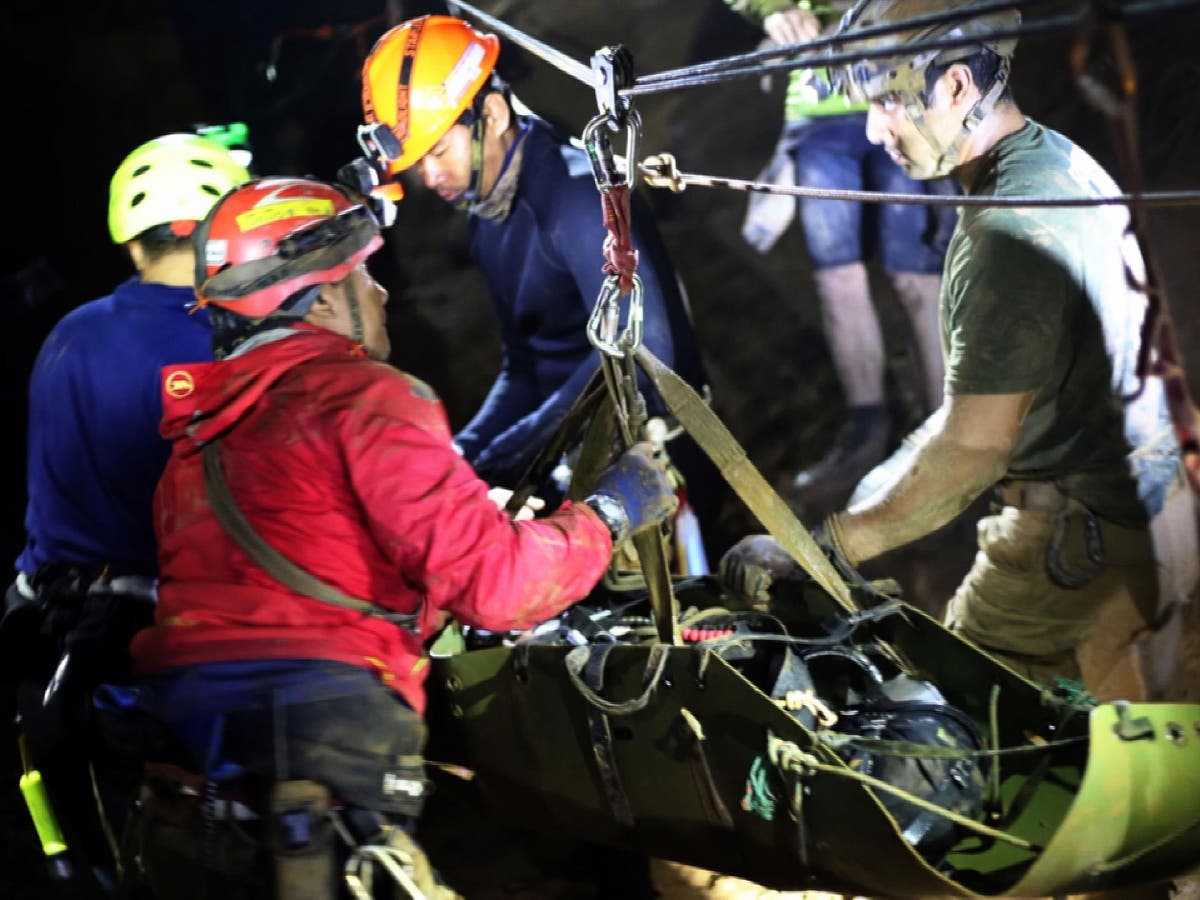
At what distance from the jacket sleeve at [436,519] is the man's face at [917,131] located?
4.26 feet

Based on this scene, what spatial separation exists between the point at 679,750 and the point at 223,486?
43.1 inches

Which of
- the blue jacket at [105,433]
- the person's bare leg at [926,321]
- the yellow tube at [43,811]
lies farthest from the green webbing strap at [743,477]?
the yellow tube at [43,811]

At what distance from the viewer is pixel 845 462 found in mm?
4551

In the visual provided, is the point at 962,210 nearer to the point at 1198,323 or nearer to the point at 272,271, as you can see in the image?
the point at 1198,323

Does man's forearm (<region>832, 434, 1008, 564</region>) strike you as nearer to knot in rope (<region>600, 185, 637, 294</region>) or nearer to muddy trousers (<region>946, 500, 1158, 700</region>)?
muddy trousers (<region>946, 500, 1158, 700</region>)

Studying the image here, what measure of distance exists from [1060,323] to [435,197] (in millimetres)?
3553

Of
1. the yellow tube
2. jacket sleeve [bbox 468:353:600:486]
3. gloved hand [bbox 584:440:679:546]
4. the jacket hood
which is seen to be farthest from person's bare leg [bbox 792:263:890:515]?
the yellow tube

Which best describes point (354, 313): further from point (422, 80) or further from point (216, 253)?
point (422, 80)

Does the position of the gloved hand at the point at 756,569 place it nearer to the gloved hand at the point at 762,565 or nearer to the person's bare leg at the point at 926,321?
the gloved hand at the point at 762,565

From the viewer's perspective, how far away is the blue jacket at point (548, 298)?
377 cm

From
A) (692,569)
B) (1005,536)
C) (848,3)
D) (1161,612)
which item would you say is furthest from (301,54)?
(1161,612)

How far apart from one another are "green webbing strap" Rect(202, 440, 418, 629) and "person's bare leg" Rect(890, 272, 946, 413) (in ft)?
8.66

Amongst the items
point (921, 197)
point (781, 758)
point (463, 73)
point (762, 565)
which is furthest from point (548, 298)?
point (781, 758)

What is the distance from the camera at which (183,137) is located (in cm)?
371
